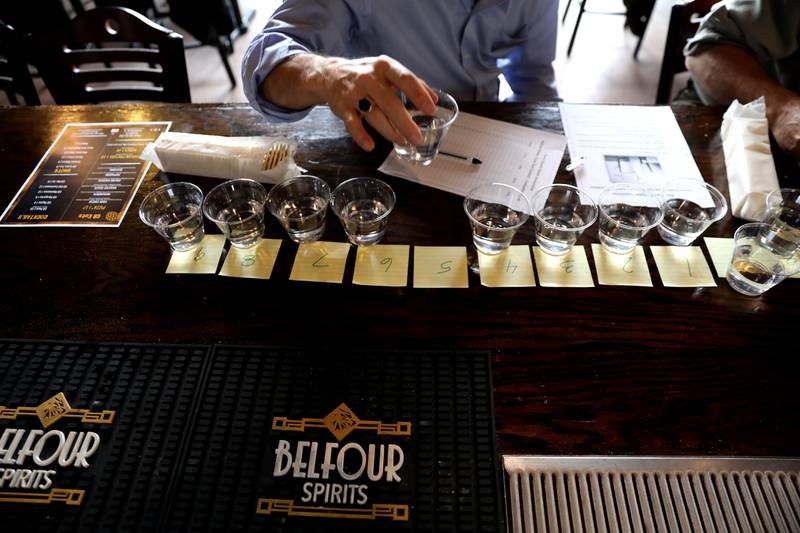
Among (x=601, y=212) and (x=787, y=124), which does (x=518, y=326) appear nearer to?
(x=601, y=212)

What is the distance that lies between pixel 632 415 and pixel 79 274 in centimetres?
104

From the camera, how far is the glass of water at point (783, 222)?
3.03ft

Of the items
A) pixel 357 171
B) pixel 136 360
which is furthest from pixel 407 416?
pixel 357 171

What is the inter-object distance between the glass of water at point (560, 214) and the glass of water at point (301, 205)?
0.45 metres

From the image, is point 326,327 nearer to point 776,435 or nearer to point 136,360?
point 136,360

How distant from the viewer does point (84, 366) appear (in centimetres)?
79

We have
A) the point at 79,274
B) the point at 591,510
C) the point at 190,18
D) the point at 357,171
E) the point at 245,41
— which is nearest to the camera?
the point at 591,510

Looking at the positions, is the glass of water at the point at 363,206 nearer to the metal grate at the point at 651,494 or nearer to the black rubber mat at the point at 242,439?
the black rubber mat at the point at 242,439

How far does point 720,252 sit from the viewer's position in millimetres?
942

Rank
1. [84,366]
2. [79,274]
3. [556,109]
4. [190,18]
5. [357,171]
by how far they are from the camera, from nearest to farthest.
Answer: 1. [84,366]
2. [79,274]
3. [357,171]
4. [556,109]
5. [190,18]

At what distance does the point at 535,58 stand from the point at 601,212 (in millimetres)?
760

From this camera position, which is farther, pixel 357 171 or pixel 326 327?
pixel 357 171

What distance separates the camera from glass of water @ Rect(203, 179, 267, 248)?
38.3 inches

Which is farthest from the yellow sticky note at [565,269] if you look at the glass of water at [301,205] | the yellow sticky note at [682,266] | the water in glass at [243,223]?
the water in glass at [243,223]
